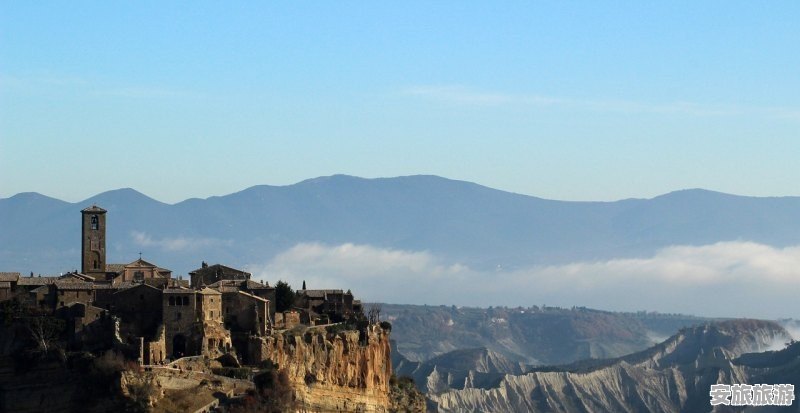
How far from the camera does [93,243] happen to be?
121125 mm

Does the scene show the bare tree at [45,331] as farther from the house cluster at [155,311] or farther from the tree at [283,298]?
the tree at [283,298]

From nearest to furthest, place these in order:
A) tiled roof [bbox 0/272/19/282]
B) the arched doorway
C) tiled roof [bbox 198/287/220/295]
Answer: the arched doorway, tiled roof [bbox 198/287/220/295], tiled roof [bbox 0/272/19/282]

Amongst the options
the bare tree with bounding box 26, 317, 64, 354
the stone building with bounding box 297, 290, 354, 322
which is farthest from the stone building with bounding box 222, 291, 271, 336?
the stone building with bounding box 297, 290, 354, 322

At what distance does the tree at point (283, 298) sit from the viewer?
11675 centimetres

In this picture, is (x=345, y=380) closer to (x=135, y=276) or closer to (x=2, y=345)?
(x=135, y=276)

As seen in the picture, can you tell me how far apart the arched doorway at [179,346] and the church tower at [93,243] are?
17449mm

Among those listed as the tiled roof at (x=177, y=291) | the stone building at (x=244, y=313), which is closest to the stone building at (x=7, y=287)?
the tiled roof at (x=177, y=291)

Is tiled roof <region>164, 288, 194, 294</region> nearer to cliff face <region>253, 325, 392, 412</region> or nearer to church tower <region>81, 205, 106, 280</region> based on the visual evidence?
cliff face <region>253, 325, 392, 412</region>

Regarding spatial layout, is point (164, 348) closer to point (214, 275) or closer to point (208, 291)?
point (208, 291)

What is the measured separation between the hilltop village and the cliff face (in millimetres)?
111

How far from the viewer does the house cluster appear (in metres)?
103

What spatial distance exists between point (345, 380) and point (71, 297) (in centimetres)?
1982

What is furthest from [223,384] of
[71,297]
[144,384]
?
[71,297]

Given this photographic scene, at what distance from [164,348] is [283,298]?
653 inches
